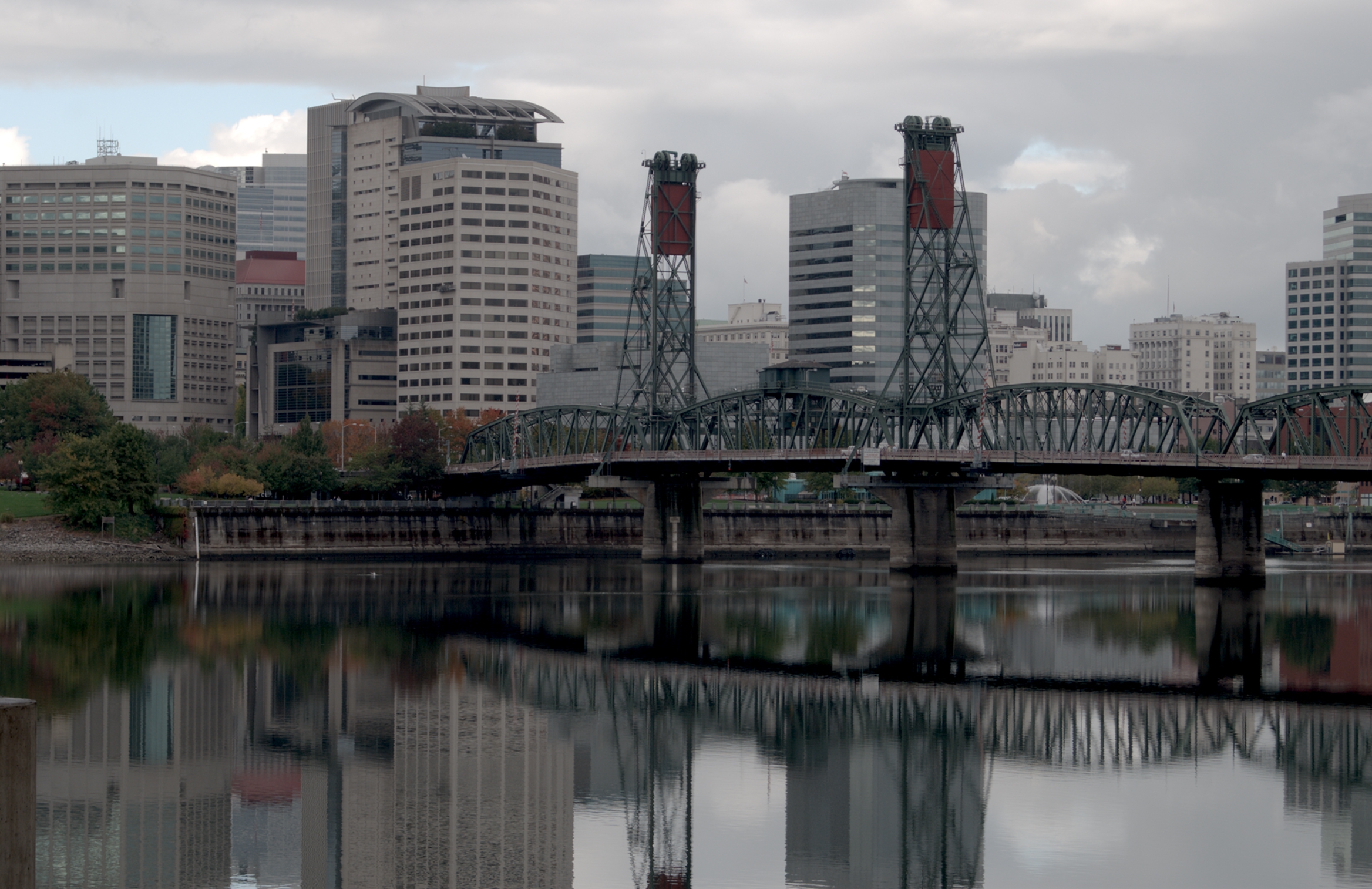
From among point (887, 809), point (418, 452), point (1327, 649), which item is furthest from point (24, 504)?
point (887, 809)

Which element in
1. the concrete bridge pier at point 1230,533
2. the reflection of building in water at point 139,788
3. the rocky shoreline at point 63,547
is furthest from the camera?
the rocky shoreline at point 63,547

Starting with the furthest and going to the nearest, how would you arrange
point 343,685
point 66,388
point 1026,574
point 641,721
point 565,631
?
point 66,388
point 1026,574
point 565,631
point 343,685
point 641,721

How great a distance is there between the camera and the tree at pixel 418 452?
179125 mm

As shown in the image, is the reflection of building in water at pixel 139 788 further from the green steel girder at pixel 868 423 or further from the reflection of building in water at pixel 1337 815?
the green steel girder at pixel 868 423

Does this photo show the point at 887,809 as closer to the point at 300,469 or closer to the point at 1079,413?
the point at 1079,413

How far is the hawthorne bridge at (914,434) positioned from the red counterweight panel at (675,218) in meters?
0.16

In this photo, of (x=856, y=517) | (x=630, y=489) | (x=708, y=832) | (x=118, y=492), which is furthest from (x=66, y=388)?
(x=708, y=832)

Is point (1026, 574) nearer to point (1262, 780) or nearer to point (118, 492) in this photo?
point (118, 492)

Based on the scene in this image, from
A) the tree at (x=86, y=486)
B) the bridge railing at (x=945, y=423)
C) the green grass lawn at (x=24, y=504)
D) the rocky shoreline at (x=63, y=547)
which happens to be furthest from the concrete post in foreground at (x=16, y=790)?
the green grass lawn at (x=24, y=504)

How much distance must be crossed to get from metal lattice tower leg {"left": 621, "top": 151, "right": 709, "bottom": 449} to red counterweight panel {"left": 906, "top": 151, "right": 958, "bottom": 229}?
24.9 meters

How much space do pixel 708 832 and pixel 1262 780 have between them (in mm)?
17989

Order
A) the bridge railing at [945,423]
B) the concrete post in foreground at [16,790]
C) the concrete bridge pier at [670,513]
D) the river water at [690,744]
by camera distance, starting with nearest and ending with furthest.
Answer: the concrete post in foreground at [16,790] < the river water at [690,744] < the bridge railing at [945,423] < the concrete bridge pier at [670,513]

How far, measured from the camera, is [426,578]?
426ft

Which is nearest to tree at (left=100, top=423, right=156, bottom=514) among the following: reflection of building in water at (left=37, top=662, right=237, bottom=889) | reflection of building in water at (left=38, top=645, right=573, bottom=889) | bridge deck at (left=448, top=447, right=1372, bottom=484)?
bridge deck at (left=448, top=447, right=1372, bottom=484)
